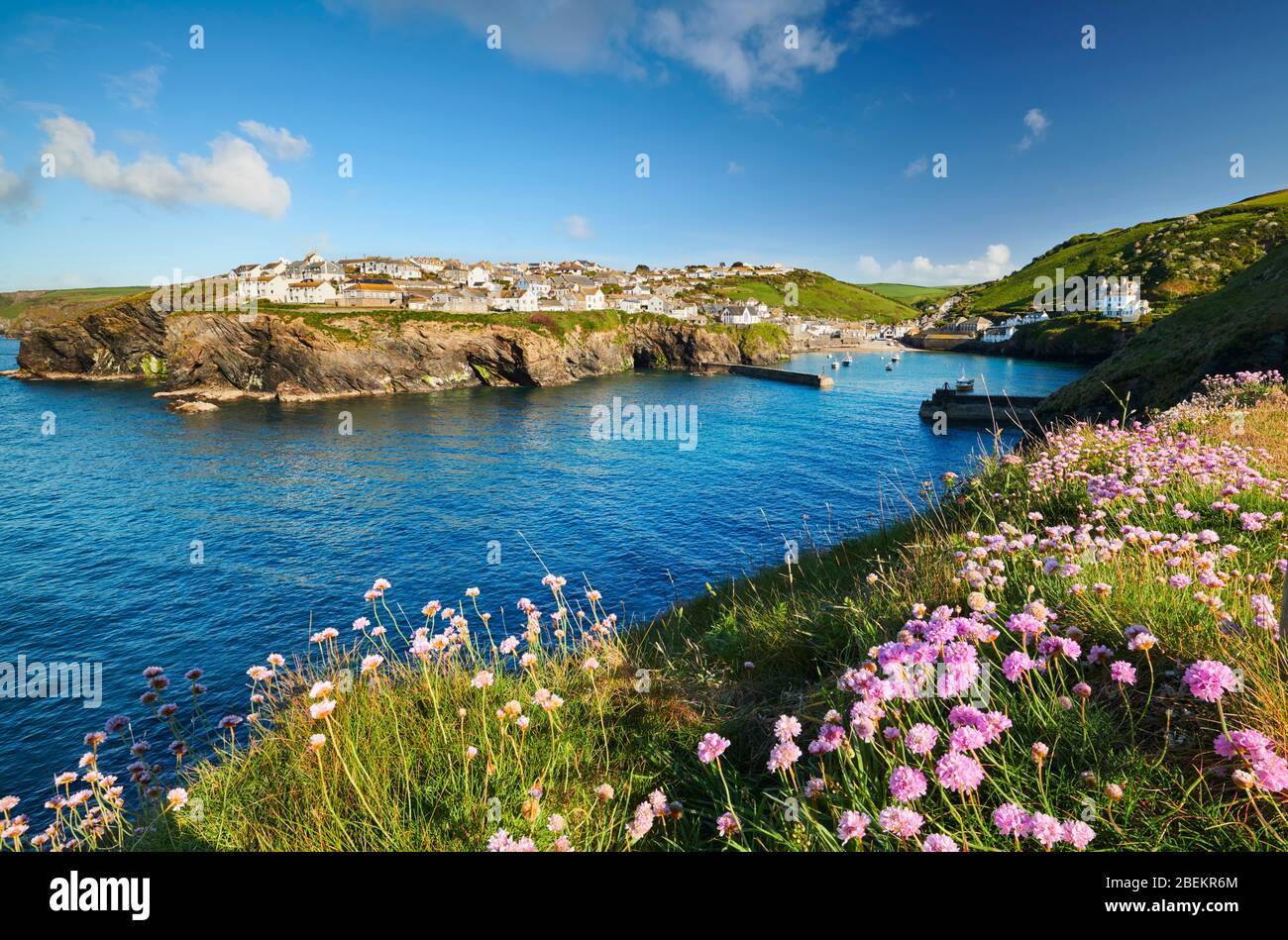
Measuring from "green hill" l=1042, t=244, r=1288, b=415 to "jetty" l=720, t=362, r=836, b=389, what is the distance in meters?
57.0

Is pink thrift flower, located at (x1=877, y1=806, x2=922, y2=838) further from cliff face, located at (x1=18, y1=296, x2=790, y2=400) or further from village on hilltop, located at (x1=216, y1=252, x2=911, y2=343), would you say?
village on hilltop, located at (x1=216, y1=252, x2=911, y2=343)

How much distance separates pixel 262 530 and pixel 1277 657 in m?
41.1

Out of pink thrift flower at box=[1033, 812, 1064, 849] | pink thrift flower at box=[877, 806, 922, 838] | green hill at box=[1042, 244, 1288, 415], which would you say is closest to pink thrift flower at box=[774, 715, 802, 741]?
pink thrift flower at box=[877, 806, 922, 838]

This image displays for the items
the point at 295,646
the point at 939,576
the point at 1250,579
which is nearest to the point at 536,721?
the point at 939,576

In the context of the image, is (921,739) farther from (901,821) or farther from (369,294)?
(369,294)

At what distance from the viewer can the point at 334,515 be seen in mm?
37594

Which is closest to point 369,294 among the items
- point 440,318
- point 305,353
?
point 440,318

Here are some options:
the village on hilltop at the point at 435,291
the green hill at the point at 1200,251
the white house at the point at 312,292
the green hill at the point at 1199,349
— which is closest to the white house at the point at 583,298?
the village on hilltop at the point at 435,291

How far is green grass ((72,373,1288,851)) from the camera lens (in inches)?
126

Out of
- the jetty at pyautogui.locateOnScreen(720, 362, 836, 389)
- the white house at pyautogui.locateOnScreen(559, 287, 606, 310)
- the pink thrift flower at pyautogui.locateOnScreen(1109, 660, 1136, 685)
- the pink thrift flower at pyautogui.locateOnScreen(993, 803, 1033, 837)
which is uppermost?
the white house at pyautogui.locateOnScreen(559, 287, 606, 310)

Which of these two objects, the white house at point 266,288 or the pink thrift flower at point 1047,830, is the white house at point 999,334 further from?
the pink thrift flower at point 1047,830

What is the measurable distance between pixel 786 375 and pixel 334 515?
91.5 metres
